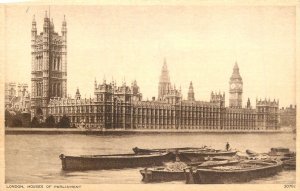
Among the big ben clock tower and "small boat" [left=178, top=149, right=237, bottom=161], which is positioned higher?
the big ben clock tower

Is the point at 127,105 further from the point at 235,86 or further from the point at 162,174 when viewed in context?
the point at 235,86

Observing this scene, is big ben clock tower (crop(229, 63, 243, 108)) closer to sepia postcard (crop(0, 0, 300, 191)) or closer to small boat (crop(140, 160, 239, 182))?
sepia postcard (crop(0, 0, 300, 191))

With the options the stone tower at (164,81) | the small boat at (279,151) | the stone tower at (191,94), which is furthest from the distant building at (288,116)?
the stone tower at (164,81)

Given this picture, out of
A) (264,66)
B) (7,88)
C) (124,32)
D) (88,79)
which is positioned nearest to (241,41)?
(264,66)

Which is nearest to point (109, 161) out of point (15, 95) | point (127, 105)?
point (127, 105)

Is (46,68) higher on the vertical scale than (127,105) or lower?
higher

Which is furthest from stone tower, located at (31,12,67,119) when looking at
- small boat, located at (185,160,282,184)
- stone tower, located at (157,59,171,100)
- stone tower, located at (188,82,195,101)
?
small boat, located at (185,160,282,184)

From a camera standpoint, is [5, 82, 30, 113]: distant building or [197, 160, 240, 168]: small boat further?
[197, 160, 240, 168]: small boat
